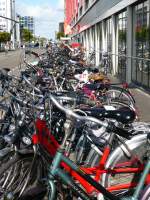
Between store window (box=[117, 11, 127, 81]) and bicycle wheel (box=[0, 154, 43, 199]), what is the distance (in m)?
13.3

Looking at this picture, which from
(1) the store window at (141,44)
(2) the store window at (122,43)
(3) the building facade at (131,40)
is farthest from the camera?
(2) the store window at (122,43)

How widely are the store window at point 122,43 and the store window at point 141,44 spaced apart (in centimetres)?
137

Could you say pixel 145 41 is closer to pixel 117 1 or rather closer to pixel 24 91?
pixel 117 1

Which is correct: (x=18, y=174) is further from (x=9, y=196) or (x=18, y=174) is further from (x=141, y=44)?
(x=141, y=44)

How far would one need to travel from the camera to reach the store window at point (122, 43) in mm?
17728

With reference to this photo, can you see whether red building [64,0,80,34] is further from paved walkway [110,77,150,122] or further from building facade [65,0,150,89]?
paved walkway [110,77,150,122]

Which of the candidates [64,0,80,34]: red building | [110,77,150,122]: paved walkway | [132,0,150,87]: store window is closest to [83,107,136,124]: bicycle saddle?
[110,77,150,122]: paved walkway

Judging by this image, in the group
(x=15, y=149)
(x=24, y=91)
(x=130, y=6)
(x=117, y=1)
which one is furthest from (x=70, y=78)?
(x=117, y=1)

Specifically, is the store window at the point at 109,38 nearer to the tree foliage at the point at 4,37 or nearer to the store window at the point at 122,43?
the store window at the point at 122,43

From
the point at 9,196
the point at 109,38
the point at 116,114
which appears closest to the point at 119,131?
the point at 116,114

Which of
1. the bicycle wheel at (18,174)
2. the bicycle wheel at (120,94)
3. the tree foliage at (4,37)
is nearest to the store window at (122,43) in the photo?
the bicycle wheel at (120,94)

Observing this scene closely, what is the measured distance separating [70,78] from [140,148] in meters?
4.98

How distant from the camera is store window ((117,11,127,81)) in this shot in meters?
17.7

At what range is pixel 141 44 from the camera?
15078 millimetres
